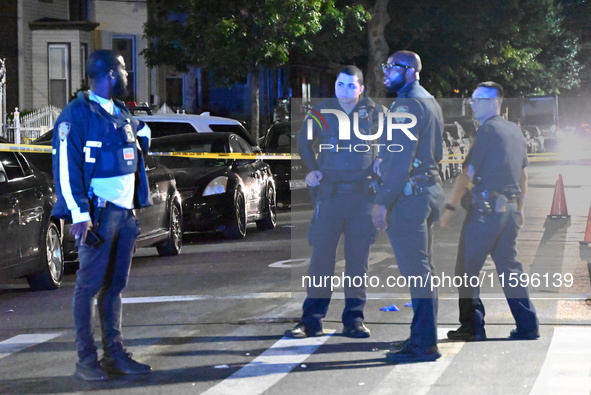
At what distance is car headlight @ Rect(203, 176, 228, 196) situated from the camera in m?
16.7

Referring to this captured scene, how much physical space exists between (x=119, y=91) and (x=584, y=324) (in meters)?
3.99

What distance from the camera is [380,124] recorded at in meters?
8.84

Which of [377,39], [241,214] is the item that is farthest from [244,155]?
[377,39]

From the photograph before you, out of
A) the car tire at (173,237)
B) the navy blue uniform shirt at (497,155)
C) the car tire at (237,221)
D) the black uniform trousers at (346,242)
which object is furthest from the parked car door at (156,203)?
the navy blue uniform shirt at (497,155)

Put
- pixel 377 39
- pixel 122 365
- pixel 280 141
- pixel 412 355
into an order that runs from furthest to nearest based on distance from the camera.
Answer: pixel 377 39 < pixel 280 141 < pixel 412 355 < pixel 122 365

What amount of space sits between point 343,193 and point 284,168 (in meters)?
14.2

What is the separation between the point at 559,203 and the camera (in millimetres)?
12508

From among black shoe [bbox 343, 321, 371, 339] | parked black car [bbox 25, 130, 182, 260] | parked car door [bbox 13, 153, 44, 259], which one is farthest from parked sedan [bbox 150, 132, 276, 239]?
black shoe [bbox 343, 321, 371, 339]

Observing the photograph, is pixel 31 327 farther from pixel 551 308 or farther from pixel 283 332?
pixel 551 308

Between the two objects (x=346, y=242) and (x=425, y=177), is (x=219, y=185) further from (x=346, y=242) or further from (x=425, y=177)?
(x=425, y=177)

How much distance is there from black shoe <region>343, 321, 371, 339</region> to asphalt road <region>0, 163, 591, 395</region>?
0.07 meters

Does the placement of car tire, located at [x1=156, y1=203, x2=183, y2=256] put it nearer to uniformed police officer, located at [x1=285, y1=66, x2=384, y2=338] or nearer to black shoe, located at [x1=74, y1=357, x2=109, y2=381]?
uniformed police officer, located at [x1=285, y1=66, x2=384, y2=338]

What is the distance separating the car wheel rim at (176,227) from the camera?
14960mm

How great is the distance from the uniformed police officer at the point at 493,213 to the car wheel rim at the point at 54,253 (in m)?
4.73
